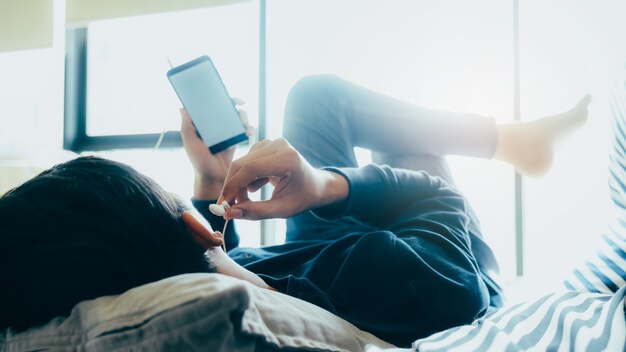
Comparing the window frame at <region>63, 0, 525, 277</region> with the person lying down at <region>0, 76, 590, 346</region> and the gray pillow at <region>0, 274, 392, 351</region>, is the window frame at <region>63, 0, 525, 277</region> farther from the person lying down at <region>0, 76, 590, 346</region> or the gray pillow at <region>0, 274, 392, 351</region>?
the gray pillow at <region>0, 274, 392, 351</region>

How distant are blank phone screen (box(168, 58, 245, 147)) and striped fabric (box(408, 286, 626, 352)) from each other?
28.2 inches

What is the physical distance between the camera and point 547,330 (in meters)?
0.49

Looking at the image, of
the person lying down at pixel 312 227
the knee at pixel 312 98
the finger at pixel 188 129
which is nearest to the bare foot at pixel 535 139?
the person lying down at pixel 312 227

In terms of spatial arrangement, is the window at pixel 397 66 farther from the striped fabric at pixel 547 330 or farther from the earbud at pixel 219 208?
the earbud at pixel 219 208

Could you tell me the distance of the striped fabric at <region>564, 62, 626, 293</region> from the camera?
63 cm

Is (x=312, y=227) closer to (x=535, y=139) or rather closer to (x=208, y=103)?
(x=208, y=103)

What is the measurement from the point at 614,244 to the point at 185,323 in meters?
0.60

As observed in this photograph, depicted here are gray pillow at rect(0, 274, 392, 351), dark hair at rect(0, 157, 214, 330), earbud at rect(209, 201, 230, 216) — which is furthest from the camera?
earbud at rect(209, 201, 230, 216)

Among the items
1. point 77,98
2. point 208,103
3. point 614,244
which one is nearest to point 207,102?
point 208,103

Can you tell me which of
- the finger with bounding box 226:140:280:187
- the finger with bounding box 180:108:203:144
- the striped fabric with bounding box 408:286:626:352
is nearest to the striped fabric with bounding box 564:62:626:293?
the striped fabric with bounding box 408:286:626:352

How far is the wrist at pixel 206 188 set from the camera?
1061 mm

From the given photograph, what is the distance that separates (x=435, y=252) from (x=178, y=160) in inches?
62.9

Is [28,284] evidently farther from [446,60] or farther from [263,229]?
[446,60]

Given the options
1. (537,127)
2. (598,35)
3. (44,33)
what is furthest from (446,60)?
(44,33)
